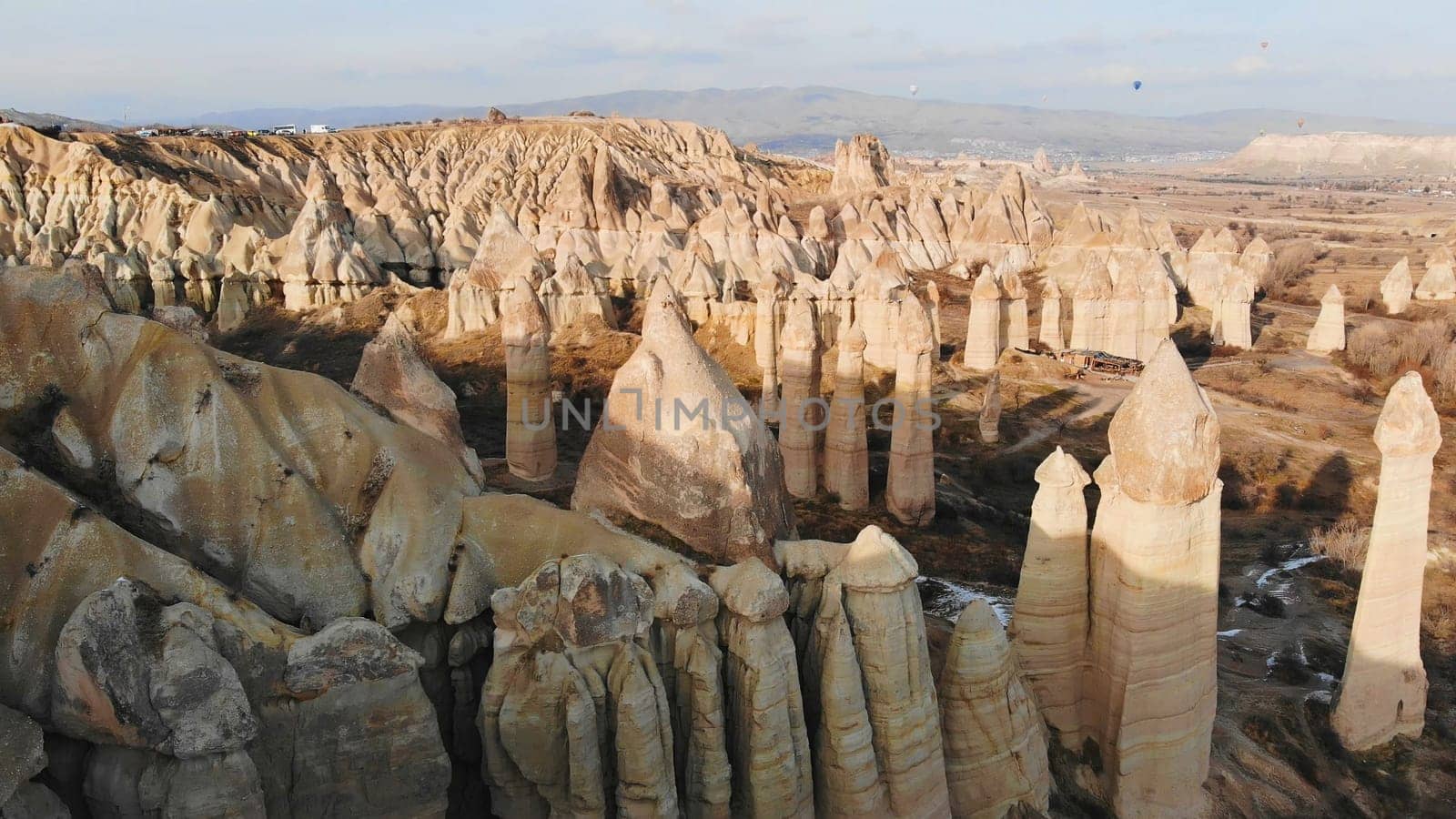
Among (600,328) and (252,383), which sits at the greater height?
(252,383)

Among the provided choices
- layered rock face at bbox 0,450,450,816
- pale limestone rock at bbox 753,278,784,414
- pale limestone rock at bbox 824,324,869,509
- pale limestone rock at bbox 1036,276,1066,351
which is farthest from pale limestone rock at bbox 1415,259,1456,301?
layered rock face at bbox 0,450,450,816

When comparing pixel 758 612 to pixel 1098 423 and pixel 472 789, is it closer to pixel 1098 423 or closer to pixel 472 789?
pixel 472 789

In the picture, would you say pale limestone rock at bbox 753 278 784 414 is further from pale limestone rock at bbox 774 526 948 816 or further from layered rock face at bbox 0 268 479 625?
layered rock face at bbox 0 268 479 625

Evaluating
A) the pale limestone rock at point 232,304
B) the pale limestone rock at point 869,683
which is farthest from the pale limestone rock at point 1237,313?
the pale limestone rock at point 232,304

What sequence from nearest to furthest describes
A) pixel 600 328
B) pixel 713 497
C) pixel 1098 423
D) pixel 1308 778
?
pixel 713 497 → pixel 1308 778 → pixel 1098 423 → pixel 600 328

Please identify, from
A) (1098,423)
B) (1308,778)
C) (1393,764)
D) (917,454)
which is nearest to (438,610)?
(1308,778)

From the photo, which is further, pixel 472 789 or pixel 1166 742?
pixel 1166 742

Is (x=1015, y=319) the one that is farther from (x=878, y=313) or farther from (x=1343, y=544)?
(x=1343, y=544)
